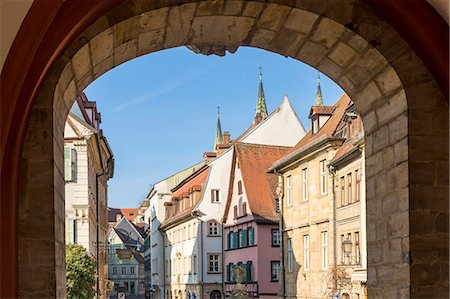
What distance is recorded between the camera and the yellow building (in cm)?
→ 1793

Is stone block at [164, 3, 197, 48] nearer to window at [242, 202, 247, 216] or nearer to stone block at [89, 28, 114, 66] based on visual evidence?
stone block at [89, 28, 114, 66]

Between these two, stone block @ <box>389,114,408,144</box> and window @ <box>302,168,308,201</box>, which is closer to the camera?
stone block @ <box>389,114,408,144</box>

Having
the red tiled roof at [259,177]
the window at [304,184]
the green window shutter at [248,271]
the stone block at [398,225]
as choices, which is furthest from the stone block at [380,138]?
the green window shutter at [248,271]

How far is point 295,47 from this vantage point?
4836 mm

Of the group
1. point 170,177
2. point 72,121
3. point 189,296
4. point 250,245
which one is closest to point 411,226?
point 72,121

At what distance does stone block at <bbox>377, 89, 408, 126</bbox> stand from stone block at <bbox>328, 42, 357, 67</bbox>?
1.28ft

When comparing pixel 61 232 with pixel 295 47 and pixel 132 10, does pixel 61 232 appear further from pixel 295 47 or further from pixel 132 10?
pixel 295 47

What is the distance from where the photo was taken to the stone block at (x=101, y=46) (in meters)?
4.11

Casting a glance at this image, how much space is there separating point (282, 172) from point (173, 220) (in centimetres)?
1671

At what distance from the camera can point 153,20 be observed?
4293 mm

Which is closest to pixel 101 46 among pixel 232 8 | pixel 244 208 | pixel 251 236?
pixel 232 8

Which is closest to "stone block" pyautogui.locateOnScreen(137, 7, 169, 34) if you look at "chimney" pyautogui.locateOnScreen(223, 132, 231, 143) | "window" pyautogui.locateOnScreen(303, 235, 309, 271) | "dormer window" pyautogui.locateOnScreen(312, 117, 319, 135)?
"window" pyautogui.locateOnScreen(303, 235, 309, 271)

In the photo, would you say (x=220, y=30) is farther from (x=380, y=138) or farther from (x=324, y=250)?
(x=324, y=250)

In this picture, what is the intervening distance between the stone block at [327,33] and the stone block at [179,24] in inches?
32.2
